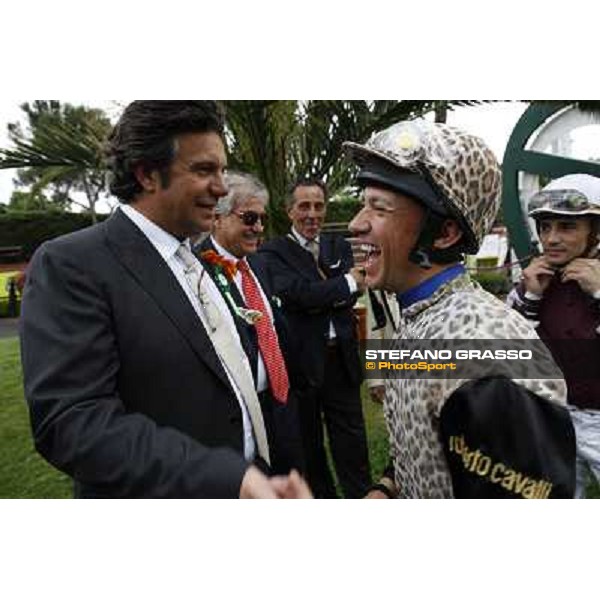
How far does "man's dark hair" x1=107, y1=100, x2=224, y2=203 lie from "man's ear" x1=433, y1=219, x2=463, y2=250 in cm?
64

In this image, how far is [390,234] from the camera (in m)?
1.35

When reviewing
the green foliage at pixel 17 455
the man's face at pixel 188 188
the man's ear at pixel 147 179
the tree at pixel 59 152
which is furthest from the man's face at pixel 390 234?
the green foliage at pixel 17 455

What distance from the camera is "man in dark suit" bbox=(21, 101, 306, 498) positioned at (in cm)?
121

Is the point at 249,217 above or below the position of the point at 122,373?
above

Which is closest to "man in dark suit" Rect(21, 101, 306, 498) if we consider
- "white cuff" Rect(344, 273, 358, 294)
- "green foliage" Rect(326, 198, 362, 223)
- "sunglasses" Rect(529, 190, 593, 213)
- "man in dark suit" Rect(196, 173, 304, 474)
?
"man in dark suit" Rect(196, 173, 304, 474)

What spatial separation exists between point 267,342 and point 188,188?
0.53 m

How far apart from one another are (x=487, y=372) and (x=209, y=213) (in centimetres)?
78

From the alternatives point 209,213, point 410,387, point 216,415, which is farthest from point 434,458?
point 209,213

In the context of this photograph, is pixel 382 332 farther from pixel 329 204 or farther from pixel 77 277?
pixel 77 277

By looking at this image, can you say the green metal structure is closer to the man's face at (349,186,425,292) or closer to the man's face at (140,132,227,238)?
the man's face at (349,186,425,292)

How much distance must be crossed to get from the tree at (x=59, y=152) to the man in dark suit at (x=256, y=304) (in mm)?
377

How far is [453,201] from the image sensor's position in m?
1.24

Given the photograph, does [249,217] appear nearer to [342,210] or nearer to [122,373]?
[342,210]

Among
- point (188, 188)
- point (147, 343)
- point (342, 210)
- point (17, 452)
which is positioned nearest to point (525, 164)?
point (342, 210)
